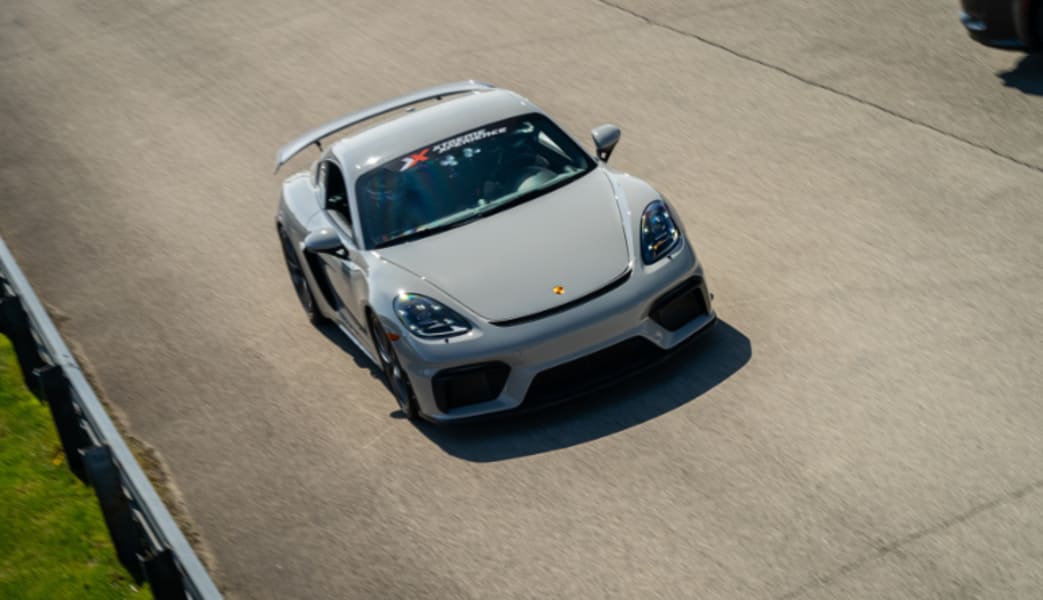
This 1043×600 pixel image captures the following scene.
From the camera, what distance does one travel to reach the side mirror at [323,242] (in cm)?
877

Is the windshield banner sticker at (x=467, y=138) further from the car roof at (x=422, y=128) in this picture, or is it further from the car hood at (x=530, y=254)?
the car hood at (x=530, y=254)

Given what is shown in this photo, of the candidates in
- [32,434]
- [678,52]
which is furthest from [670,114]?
[32,434]

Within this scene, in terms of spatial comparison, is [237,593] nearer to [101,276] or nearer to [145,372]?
[145,372]

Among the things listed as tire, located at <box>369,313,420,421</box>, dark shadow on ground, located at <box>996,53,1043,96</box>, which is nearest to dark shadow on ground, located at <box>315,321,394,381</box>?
tire, located at <box>369,313,420,421</box>

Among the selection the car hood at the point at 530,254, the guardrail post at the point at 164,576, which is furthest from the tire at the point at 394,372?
the guardrail post at the point at 164,576

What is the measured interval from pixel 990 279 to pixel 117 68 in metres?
11.1

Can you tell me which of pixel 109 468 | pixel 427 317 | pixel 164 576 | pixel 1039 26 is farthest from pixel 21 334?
pixel 1039 26

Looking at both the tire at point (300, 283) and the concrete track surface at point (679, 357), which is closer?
the concrete track surface at point (679, 357)

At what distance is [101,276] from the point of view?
11.4m

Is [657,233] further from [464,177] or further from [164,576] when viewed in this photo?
[164,576]

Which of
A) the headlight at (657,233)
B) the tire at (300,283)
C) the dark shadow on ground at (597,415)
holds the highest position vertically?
the headlight at (657,233)

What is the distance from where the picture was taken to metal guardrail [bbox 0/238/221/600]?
21.2 ft

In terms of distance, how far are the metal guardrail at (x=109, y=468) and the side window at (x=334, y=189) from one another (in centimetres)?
191

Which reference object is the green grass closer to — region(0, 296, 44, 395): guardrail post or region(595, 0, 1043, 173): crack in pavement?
region(0, 296, 44, 395): guardrail post
